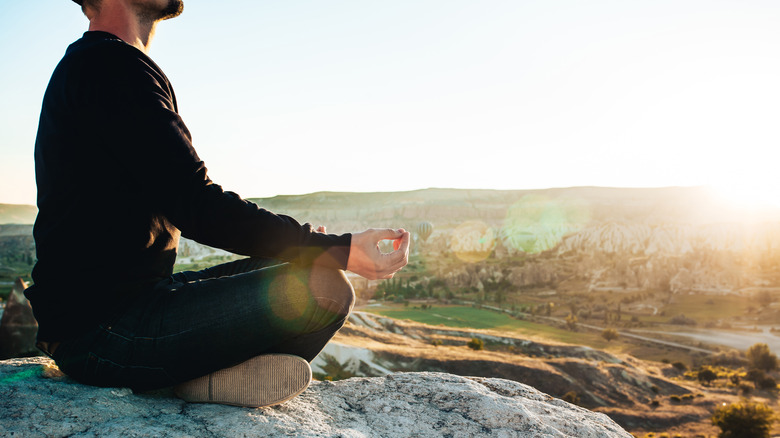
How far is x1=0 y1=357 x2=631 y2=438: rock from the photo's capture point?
7.01 feet

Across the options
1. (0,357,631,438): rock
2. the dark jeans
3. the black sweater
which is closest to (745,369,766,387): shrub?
(0,357,631,438): rock

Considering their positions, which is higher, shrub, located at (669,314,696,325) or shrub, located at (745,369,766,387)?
shrub, located at (745,369,766,387)

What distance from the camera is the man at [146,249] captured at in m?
2.01

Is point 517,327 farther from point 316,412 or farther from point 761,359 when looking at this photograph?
point 316,412

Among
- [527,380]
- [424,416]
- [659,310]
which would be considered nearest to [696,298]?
[659,310]

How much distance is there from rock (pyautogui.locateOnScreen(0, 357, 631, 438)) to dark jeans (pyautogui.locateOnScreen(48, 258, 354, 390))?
0.47 feet

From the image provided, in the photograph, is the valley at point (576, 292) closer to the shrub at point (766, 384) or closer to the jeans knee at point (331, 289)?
the shrub at point (766, 384)

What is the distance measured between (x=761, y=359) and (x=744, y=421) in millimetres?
26630

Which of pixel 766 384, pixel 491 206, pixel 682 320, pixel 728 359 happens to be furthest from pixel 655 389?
pixel 491 206

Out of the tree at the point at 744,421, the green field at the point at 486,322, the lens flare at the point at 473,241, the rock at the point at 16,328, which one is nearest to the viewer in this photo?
the rock at the point at 16,328

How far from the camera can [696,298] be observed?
84.5m

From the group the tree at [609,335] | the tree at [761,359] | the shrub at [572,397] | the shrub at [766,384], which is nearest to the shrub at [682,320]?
the tree at [609,335]

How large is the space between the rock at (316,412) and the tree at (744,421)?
30478mm

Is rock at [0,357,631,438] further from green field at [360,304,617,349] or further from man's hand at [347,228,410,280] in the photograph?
green field at [360,304,617,349]
